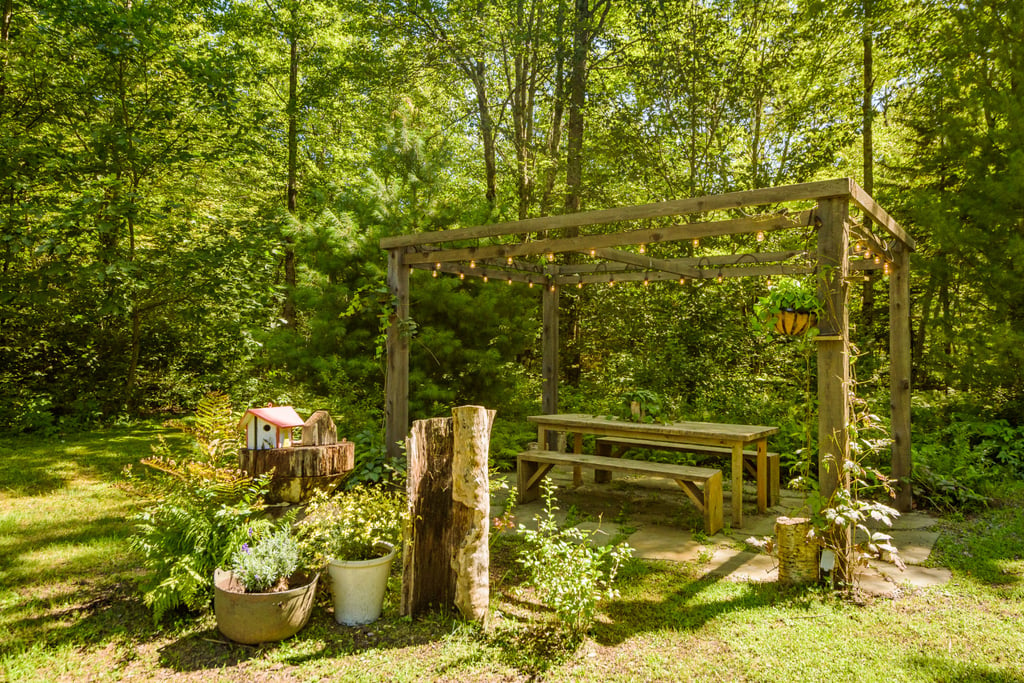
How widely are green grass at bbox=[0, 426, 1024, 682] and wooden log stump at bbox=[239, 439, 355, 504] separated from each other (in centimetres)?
76

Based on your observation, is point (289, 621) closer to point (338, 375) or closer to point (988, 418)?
point (338, 375)

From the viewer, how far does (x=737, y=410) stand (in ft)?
27.5

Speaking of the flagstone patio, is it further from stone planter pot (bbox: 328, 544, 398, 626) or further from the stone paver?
stone planter pot (bbox: 328, 544, 398, 626)

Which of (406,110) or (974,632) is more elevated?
(406,110)

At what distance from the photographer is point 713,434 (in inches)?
204

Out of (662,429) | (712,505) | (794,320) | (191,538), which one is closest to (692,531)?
(712,505)

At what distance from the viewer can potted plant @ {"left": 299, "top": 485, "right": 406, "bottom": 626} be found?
3.18m

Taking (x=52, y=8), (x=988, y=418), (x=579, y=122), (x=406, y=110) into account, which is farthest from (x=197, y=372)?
(x=988, y=418)

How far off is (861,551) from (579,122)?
8977 millimetres

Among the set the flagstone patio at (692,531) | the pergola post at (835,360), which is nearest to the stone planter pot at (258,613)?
the flagstone patio at (692,531)

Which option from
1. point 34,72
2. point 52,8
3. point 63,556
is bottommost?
point 63,556

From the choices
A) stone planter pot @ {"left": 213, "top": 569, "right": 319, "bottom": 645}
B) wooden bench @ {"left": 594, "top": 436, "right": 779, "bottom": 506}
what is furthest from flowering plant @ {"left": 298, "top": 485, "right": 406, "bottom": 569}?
wooden bench @ {"left": 594, "top": 436, "right": 779, "bottom": 506}

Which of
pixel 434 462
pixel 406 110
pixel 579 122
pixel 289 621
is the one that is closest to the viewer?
pixel 289 621

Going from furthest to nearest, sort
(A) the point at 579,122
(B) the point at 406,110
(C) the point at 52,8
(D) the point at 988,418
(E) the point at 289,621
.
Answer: (B) the point at 406,110, (A) the point at 579,122, (C) the point at 52,8, (D) the point at 988,418, (E) the point at 289,621
